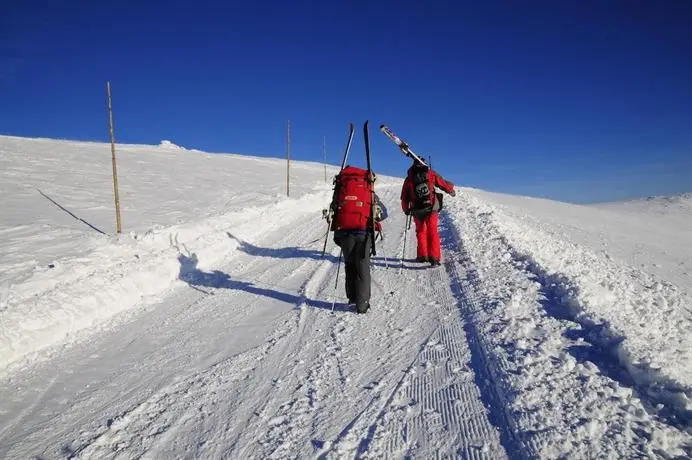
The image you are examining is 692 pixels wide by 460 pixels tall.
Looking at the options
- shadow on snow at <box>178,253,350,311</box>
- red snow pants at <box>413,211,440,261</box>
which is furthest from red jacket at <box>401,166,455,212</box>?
shadow on snow at <box>178,253,350,311</box>

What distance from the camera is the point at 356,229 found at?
575cm

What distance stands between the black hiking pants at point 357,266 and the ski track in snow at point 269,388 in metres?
0.26

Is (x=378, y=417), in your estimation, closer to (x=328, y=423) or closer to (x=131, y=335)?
(x=328, y=423)

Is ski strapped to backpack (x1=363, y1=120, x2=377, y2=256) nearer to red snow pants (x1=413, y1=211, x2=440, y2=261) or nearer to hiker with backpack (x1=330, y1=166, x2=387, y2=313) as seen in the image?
hiker with backpack (x1=330, y1=166, x2=387, y2=313)

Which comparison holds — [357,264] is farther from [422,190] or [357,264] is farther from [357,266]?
[422,190]

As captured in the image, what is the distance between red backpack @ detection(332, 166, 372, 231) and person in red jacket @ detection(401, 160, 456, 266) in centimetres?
223

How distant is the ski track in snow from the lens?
3.02m

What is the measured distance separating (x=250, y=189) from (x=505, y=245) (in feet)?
56.6

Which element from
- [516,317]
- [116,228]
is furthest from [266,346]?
[116,228]

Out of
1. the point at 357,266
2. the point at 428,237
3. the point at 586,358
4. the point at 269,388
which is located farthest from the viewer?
the point at 428,237

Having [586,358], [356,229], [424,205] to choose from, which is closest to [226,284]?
[356,229]

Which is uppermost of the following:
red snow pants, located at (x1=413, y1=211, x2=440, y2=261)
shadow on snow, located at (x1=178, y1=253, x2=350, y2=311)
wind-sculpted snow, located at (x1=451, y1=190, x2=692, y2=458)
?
red snow pants, located at (x1=413, y1=211, x2=440, y2=261)

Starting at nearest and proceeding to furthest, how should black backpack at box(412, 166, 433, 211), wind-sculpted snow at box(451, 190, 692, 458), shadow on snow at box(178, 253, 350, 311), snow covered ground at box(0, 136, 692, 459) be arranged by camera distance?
wind-sculpted snow at box(451, 190, 692, 458) → snow covered ground at box(0, 136, 692, 459) → shadow on snow at box(178, 253, 350, 311) → black backpack at box(412, 166, 433, 211)

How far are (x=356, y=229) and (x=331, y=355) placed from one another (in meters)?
1.93
